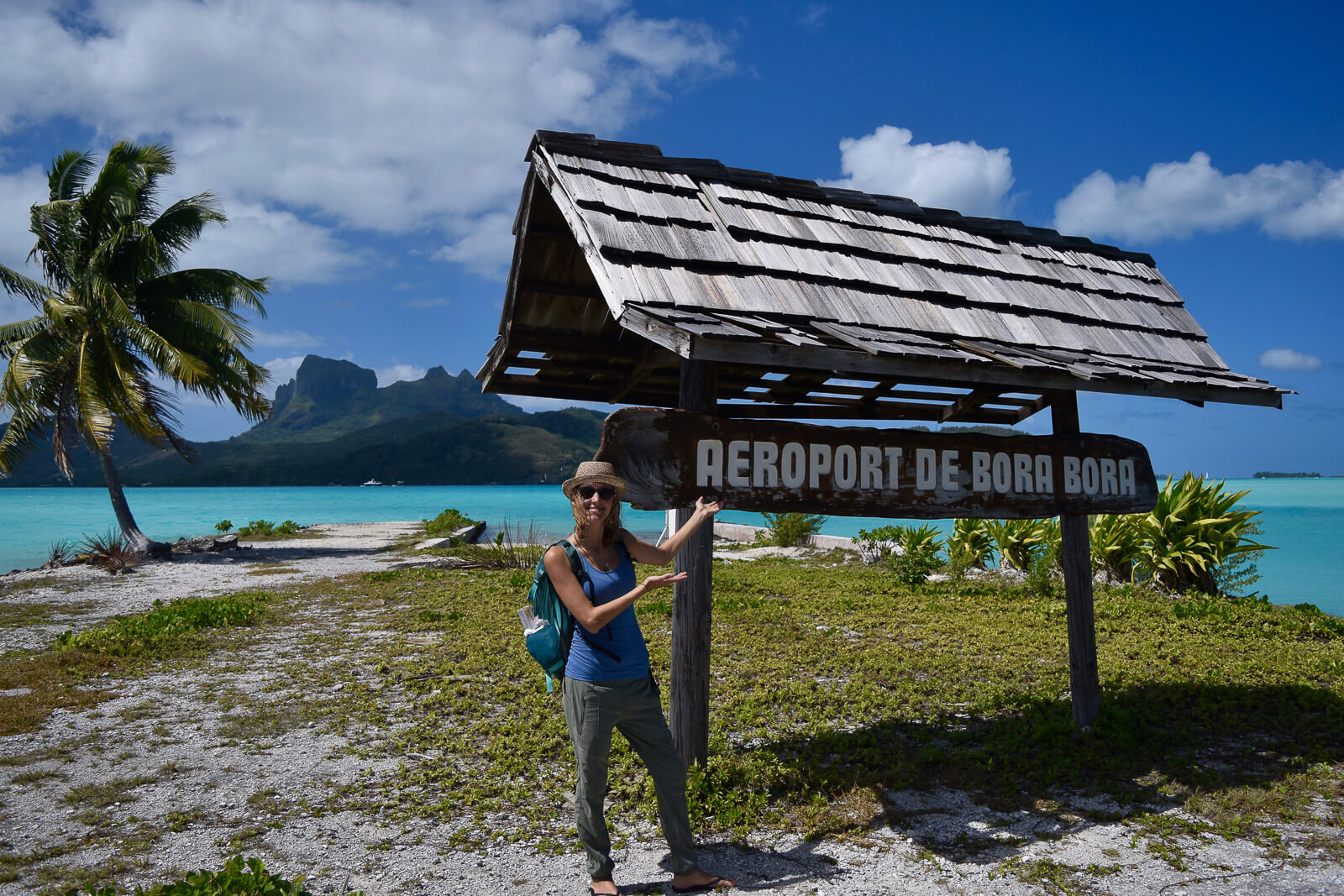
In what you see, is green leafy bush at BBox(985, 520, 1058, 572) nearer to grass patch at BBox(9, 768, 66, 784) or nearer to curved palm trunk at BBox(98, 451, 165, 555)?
grass patch at BBox(9, 768, 66, 784)

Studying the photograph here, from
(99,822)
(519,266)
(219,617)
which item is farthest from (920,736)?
(219,617)

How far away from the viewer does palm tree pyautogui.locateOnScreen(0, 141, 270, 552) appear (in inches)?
637

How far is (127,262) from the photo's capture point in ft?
57.5

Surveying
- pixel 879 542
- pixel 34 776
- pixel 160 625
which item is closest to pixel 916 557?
pixel 879 542

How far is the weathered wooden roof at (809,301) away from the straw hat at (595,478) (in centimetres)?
71

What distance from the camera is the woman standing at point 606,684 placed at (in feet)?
10.6

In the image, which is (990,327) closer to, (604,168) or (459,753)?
(604,168)

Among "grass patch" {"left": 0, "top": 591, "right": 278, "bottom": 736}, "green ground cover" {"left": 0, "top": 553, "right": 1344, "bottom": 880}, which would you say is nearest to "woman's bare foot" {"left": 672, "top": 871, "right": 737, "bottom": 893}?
"green ground cover" {"left": 0, "top": 553, "right": 1344, "bottom": 880}

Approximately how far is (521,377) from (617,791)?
4144 millimetres

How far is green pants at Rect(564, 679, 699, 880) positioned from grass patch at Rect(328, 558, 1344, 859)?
70cm

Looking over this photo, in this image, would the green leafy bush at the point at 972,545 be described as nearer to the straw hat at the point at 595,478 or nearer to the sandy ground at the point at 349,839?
the sandy ground at the point at 349,839

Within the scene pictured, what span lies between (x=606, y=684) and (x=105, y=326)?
62.1ft

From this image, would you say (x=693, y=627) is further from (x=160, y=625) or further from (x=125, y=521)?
(x=125, y=521)

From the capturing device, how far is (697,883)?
338cm
